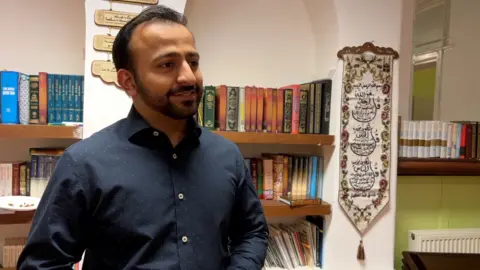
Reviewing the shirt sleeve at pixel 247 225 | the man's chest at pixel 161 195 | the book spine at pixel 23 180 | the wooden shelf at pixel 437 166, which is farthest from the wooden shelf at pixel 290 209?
the book spine at pixel 23 180

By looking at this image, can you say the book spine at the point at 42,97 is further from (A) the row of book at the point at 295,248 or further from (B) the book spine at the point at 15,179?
(A) the row of book at the point at 295,248

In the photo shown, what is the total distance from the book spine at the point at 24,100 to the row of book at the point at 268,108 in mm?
736

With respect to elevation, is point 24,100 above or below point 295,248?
above

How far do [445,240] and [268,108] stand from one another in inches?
52.8

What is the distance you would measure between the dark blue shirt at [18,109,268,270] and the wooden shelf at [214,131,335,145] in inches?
31.4

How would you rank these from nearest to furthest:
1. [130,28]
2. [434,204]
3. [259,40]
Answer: [130,28], [259,40], [434,204]

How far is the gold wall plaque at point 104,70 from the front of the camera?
1.71 meters

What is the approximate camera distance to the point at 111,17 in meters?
1.71

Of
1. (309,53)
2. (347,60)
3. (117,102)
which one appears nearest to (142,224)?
(117,102)

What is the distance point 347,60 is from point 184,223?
1.37 m

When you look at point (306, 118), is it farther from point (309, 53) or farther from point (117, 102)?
point (117, 102)

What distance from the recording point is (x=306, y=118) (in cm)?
203

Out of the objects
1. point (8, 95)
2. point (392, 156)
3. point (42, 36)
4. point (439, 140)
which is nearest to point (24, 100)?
point (8, 95)

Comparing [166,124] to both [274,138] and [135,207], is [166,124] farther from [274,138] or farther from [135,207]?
[274,138]
